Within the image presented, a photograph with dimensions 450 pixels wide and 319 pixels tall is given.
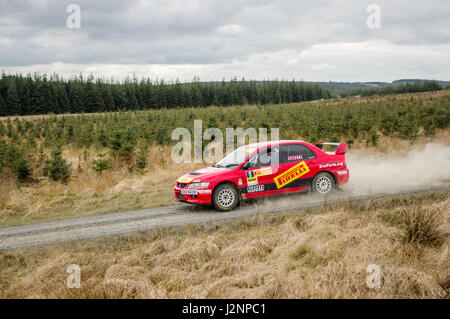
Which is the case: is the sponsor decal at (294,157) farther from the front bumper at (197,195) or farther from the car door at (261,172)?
the front bumper at (197,195)

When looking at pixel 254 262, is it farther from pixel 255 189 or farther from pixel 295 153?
pixel 295 153

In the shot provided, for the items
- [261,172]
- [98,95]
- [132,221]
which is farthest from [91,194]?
[98,95]

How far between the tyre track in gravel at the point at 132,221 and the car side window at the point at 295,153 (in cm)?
122

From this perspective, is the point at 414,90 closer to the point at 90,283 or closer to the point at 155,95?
the point at 155,95

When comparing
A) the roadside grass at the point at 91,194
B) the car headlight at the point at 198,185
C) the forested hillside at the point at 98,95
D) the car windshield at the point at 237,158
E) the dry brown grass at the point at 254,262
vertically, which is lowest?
the roadside grass at the point at 91,194

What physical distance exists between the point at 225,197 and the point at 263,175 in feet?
4.20

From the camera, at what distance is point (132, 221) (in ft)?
30.4

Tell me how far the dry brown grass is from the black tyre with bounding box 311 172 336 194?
105 inches

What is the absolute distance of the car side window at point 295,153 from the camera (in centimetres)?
1020

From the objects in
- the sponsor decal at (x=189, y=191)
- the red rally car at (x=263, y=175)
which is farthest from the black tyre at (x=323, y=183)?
the sponsor decal at (x=189, y=191)

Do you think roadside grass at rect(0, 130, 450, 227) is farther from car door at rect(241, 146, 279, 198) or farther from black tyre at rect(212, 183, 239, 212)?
car door at rect(241, 146, 279, 198)

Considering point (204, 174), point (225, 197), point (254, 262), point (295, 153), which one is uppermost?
point (295, 153)

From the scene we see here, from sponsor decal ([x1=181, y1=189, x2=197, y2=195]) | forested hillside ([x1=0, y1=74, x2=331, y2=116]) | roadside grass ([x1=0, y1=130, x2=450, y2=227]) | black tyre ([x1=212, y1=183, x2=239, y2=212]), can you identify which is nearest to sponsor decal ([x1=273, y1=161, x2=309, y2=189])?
black tyre ([x1=212, y1=183, x2=239, y2=212])

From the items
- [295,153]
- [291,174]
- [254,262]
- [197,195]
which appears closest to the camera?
[254,262]
